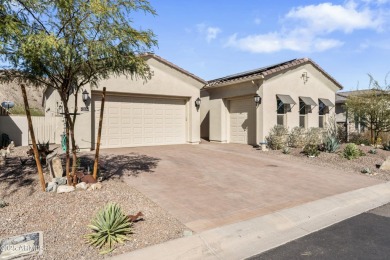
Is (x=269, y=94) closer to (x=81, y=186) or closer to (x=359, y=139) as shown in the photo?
(x=359, y=139)

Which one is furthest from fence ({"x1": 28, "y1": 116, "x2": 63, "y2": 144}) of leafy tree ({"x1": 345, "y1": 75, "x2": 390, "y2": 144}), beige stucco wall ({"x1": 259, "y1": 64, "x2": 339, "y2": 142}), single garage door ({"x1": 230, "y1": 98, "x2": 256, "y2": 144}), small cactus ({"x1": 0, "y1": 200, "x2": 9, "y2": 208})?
leafy tree ({"x1": 345, "y1": 75, "x2": 390, "y2": 144})

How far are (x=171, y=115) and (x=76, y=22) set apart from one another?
1052 cm

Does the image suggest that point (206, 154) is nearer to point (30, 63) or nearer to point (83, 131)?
point (83, 131)

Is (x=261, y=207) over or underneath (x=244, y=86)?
underneath

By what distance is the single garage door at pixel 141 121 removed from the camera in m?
13.5

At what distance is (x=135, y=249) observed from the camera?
388 centimetres

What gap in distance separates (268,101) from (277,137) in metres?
2.01

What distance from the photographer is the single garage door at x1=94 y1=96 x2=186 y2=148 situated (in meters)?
13.5

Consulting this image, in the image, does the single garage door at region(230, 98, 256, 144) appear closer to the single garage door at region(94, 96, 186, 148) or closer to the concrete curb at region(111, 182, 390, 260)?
the single garage door at region(94, 96, 186, 148)

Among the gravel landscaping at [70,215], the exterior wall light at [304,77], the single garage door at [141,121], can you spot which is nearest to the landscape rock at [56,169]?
the gravel landscaping at [70,215]

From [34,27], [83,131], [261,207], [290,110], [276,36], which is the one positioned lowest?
[261,207]

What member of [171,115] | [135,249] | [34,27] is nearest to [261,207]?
[135,249]

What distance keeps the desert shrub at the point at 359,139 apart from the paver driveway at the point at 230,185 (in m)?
8.19

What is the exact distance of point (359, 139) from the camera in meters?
17.4
